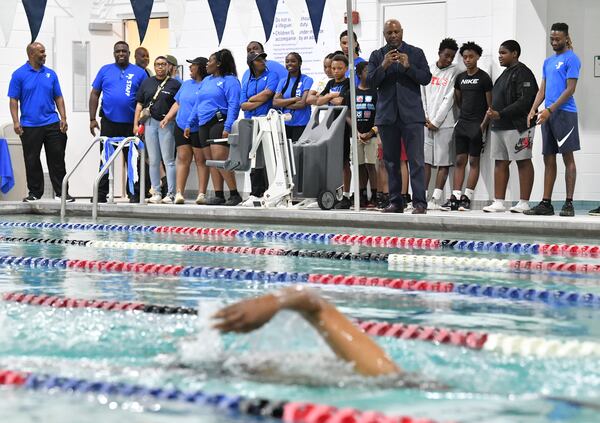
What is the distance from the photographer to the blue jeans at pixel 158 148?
13.9 metres

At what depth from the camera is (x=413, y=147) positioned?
1110 centimetres

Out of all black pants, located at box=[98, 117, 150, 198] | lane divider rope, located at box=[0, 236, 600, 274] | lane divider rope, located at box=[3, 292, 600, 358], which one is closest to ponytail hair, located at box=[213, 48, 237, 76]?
black pants, located at box=[98, 117, 150, 198]

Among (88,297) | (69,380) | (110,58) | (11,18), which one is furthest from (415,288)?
(110,58)

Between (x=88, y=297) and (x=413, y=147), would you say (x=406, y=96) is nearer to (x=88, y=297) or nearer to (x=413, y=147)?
(x=413, y=147)

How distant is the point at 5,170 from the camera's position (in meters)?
14.5

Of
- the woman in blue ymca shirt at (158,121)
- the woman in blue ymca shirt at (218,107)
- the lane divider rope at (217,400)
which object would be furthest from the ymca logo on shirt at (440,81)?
the lane divider rope at (217,400)

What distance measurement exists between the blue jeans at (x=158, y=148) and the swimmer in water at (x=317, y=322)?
10.2 m

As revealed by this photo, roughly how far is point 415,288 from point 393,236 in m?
3.39

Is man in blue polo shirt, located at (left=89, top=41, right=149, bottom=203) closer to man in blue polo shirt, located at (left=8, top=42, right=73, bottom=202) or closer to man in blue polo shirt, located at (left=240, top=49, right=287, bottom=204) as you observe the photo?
man in blue polo shirt, located at (left=8, top=42, right=73, bottom=202)

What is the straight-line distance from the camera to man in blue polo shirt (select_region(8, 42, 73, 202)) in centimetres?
1365

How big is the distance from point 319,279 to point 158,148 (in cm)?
741

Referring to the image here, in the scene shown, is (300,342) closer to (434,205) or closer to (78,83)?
(434,205)

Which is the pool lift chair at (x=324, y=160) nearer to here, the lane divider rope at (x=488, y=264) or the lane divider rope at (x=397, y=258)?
the lane divider rope at (x=397, y=258)

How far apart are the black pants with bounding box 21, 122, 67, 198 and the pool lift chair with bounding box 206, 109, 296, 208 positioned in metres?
2.43
